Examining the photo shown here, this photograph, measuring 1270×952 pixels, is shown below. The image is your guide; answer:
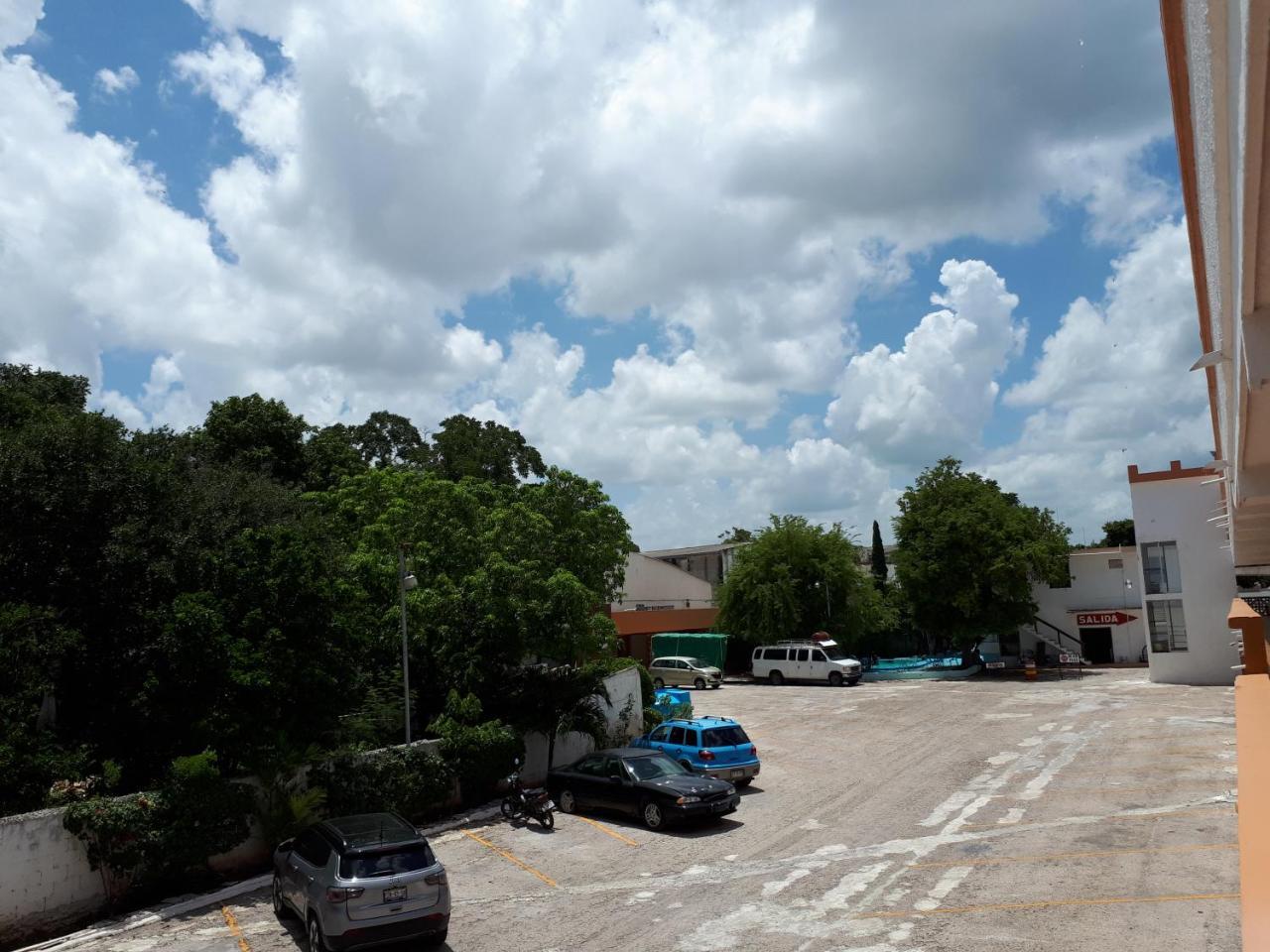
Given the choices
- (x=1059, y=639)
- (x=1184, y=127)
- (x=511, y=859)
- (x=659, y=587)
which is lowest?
(x=511, y=859)

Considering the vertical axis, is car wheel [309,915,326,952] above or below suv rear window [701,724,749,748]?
below

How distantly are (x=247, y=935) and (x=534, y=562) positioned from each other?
10.9 metres

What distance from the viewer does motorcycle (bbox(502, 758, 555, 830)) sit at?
1777cm

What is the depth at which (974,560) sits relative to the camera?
45188 mm

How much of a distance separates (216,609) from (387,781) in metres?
4.61

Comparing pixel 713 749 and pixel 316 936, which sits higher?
pixel 713 749

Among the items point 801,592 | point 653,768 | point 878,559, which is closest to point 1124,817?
point 653,768

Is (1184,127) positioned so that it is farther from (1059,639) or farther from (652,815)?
(1059,639)

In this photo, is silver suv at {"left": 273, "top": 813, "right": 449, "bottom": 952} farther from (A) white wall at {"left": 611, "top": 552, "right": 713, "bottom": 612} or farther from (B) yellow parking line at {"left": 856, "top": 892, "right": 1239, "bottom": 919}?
(A) white wall at {"left": 611, "top": 552, "right": 713, "bottom": 612}

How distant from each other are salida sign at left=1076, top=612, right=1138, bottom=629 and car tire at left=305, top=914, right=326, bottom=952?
149ft

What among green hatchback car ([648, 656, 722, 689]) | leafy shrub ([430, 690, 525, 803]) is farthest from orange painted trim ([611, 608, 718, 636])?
leafy shrub ([430, 690, 525, 803])

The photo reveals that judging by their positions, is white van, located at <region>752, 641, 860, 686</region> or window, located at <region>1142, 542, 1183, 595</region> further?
white van, located at <region>752, 641, 860, 686</region>

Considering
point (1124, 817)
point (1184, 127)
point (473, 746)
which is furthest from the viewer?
point (473, 746)

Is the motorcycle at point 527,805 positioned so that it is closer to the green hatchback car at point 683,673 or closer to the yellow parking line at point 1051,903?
the yellow parking line at point 1051,903
